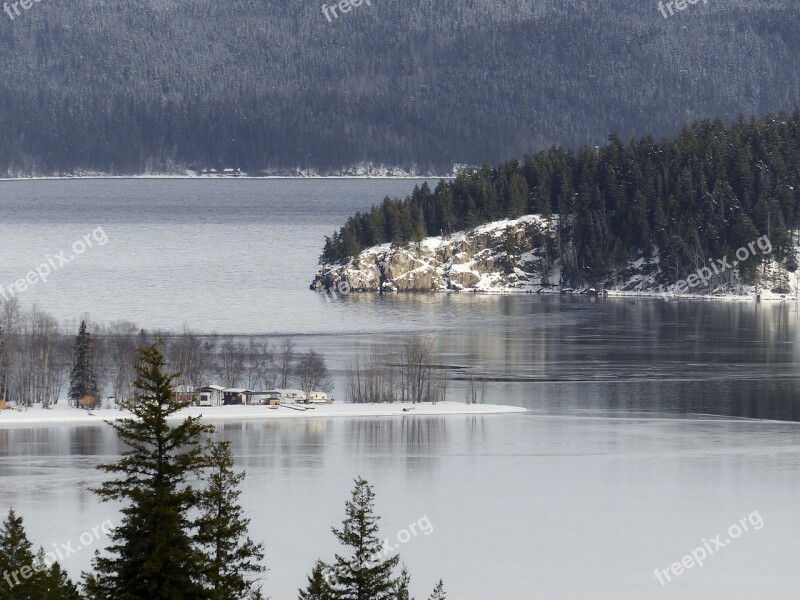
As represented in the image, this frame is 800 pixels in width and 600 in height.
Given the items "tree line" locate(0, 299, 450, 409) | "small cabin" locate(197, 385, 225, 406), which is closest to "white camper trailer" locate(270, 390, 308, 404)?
"tree line" locate(0, 299, 450, 409)

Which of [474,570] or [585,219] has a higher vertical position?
[585,219]

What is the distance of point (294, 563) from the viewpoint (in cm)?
4769

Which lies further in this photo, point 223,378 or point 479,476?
point 223,378

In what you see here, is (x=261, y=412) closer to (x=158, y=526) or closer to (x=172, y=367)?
(x=172, y=367)

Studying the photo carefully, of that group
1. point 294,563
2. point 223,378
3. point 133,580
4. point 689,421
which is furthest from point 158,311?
point 133,580

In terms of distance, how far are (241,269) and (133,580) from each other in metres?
154

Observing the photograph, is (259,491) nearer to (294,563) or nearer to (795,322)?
(294,563)

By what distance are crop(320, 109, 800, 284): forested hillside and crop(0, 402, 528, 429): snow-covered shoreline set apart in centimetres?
8382

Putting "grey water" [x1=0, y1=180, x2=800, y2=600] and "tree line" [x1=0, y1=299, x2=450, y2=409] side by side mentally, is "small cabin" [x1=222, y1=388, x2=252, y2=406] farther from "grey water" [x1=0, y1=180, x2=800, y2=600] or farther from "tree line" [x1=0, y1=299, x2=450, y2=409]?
"grey water" [x1=0, y1=180, x2=800, y2=600]

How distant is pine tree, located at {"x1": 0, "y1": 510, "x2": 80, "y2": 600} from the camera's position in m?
26.9

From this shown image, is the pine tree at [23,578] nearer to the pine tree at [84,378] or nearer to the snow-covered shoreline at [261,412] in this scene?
the snow-covered shoreline at [261,412]

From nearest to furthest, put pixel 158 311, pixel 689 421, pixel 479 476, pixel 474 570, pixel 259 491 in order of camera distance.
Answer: pixel 474 570 → pixel 259 491 → pixel 479 476 → pixel 689 421 → pixel 158 311

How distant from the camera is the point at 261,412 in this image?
7881 centimetres

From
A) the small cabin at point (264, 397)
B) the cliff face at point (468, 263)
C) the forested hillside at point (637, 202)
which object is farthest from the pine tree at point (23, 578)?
the forested hillside at point (637, 202)
